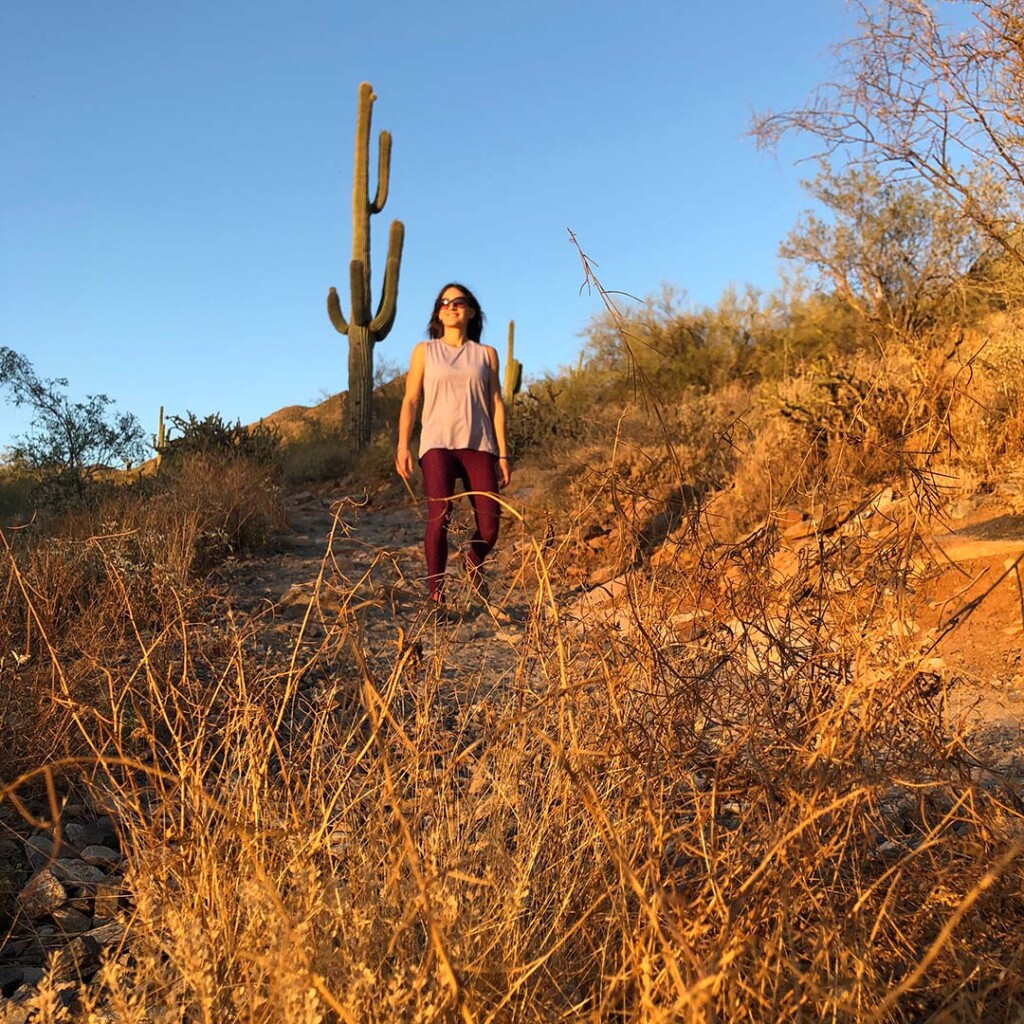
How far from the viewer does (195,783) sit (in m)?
1.71

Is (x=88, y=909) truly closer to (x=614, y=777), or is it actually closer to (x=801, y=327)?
(x=614, y=777)

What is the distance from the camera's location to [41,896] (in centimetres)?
224

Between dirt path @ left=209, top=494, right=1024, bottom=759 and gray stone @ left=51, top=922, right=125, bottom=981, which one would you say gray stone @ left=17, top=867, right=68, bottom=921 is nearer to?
gray stone @ left=51, top=922, right=125, bottom=981

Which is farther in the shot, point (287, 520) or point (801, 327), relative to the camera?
point (801, 327)

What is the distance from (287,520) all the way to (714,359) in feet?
27.5

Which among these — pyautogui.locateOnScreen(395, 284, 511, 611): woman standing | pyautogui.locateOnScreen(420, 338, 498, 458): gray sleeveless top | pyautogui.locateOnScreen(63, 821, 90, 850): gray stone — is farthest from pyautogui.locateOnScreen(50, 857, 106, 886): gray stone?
pyautogui.locateOnScreen(420, 338, 498, 458): gray sleeveless top

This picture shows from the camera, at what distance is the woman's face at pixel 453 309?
18.5ft

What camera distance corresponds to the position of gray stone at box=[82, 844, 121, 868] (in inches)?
97.7

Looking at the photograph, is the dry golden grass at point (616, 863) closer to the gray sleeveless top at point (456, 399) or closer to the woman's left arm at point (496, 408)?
the gray sleeveless top at point (456, 399)

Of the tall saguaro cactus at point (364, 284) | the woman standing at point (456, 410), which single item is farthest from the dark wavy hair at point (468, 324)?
the tall saguaro cactus at point (364, 284)

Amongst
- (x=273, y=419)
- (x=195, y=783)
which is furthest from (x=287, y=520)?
(x=273, y=419)

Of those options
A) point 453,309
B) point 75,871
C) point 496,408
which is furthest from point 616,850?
point 453,309

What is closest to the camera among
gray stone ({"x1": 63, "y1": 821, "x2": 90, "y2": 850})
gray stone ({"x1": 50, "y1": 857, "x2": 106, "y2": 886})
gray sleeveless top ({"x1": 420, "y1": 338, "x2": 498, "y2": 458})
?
gray stone ({"x1": 50, "y1": 857, "x2": 106, "y2": 886})

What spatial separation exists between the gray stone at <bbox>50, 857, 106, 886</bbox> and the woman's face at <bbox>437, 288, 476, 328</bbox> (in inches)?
153
